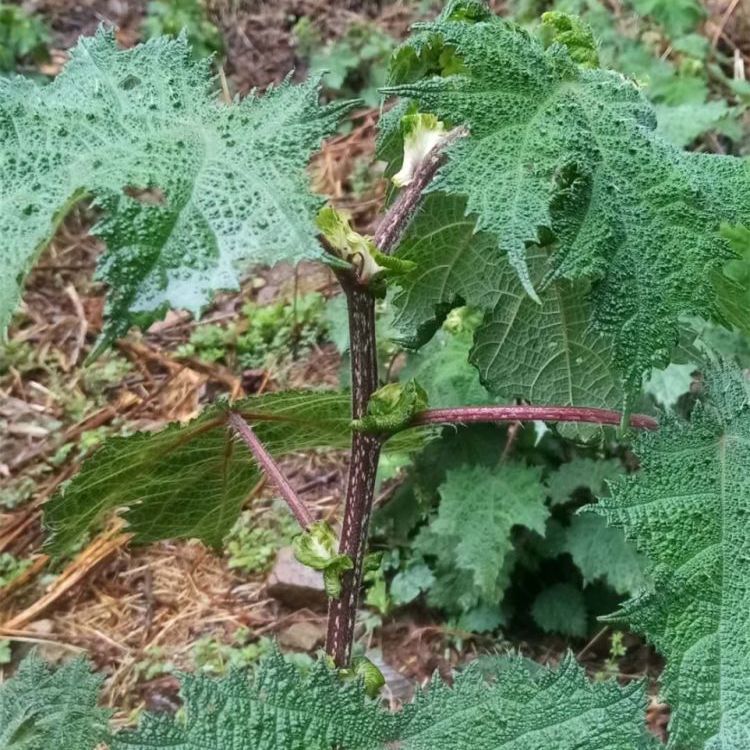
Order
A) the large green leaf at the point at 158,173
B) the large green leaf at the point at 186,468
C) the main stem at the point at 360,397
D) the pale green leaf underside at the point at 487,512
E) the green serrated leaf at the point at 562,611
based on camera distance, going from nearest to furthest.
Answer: the large green leaf at the point at 158,173
the main stem at the point at 360,397
the large green leaf at the point at 186,468
the pale green leaf underside at the point at 487,512
the green serrated leaf at the point at 562,611

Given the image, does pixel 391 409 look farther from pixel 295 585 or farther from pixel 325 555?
pixel 295 585

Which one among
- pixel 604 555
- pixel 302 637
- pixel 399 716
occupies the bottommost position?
pixel 302 637

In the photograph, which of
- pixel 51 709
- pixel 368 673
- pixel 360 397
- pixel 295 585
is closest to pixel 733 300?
pixel 360 397

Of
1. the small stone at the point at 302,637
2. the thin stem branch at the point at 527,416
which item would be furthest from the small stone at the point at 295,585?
the thin stem branch at the point at 527,416

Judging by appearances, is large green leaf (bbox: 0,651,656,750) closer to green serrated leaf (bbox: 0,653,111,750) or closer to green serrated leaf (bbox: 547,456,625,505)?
green serrated leaf (bbox: 0,653,111,750)

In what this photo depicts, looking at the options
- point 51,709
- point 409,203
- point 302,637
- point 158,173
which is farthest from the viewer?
point 302,637

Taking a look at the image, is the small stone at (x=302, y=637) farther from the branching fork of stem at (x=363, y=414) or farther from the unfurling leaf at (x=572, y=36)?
the unfurling leaf at (x=572, y=36)

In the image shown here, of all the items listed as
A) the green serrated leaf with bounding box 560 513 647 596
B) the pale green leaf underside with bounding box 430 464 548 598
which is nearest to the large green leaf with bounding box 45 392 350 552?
the pale green leaf underside with bounding box 430 464 548 598
